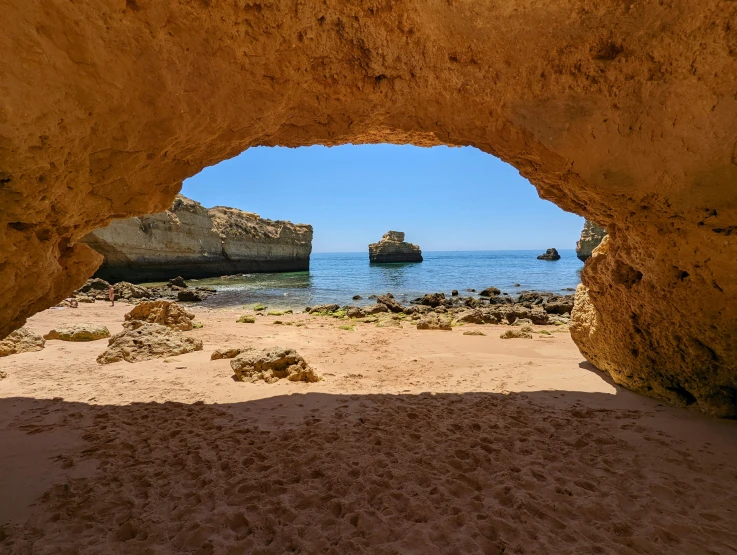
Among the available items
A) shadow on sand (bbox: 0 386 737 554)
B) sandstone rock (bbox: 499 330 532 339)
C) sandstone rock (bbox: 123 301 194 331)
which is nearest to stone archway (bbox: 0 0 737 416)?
shadow on sand (bbox: 0 386 737 554)

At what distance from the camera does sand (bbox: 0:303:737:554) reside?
7.70 feet

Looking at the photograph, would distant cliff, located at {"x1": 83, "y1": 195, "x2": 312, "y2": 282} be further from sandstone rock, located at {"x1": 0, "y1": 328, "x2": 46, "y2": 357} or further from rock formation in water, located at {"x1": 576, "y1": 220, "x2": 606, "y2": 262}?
rock formation in water, located at {"x1": 576, "y1": 220, "x2": 606, "y2": 262}

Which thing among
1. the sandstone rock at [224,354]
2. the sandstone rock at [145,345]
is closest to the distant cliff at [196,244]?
the sandstone rock at [145,345]

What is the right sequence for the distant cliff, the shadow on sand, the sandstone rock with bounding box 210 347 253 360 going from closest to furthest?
the shadow on sand → the sandstone rock with bounding box 210 347 253 360 → the distant cliff

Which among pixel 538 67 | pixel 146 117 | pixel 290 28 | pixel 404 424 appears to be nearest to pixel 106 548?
pixel 404 424

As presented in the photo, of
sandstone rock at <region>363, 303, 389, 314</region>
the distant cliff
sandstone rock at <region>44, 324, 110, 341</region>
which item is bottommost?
sandstone rock at <region>363, 303, 389, 314</region>

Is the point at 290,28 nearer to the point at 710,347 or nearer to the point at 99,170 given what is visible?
the point at 99,170

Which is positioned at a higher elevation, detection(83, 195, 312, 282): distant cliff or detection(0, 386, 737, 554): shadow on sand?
detection(83, 195, 312, 282): distant cliff

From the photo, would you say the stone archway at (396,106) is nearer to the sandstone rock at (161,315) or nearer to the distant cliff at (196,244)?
the sandstone rock at (161,315)

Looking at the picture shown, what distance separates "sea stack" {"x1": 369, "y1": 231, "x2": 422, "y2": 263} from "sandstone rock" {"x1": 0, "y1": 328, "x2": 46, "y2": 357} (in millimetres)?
53899

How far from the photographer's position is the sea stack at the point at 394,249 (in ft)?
197

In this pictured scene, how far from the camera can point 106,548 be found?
2223 mm

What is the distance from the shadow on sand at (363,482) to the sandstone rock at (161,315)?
17.3ft

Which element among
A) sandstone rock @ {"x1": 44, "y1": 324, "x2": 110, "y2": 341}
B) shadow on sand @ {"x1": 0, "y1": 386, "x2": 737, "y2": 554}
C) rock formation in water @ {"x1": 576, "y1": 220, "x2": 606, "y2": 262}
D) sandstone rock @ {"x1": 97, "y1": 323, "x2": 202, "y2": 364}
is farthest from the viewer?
rock formation in water @ {"x1": 576, "y1": 220, "x2": 606, "y2": 262}
